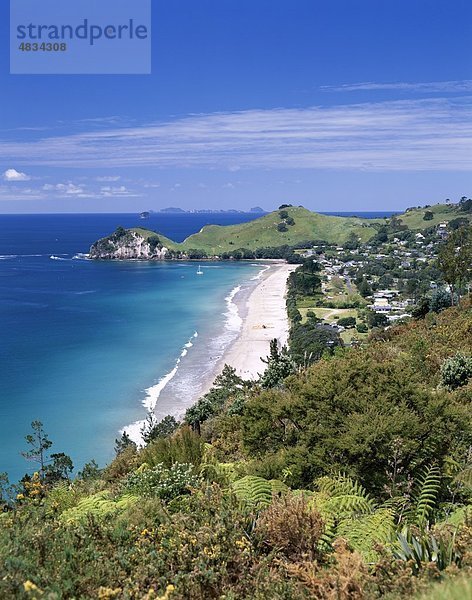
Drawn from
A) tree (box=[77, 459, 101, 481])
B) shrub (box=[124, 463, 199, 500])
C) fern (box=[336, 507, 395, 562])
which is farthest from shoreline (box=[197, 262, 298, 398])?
fern (box=[336, 507, 395, 562])

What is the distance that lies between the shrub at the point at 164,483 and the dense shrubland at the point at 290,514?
2 centimetres

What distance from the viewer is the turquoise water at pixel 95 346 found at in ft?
108

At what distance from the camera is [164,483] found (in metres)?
6.70

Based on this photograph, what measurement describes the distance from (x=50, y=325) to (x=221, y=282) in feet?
143

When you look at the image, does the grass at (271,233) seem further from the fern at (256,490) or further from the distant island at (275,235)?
the fern at (256,490)

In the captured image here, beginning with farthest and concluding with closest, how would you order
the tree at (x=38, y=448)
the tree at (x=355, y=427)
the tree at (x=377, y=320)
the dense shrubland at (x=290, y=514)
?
the tree at (x=377, y=320), the tree at (x=38, y=448), the tree at (x=355, y=427), the dense shrubland at (x=290, y=514)

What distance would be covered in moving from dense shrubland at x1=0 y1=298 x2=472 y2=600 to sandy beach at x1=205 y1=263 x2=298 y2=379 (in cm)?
2151

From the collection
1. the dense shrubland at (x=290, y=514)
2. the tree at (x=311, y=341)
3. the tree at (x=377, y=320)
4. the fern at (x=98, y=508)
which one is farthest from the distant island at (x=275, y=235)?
the fern at (x=98, y=508)

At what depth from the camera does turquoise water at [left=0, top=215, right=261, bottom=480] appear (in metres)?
32.9

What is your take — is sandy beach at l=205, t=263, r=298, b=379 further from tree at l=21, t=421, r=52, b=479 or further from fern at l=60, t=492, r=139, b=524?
fern at l=60, t=492, r=139, b=524

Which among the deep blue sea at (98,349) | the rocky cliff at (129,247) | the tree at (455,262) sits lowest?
the deep blue sea at (98,349)

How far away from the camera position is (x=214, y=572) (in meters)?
4.43

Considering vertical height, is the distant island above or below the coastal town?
above

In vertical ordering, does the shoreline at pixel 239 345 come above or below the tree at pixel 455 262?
below
